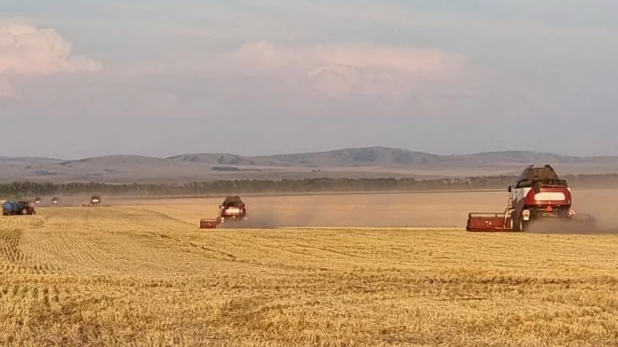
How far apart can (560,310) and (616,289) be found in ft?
11.6

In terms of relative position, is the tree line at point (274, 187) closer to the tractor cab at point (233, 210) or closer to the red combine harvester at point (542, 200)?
the tractor cab at point (233, 210)

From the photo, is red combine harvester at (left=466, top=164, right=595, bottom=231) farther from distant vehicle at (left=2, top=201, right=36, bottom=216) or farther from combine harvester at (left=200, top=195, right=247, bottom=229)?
distant vehicle at (left=2, top=201, right=36, bottom=216)

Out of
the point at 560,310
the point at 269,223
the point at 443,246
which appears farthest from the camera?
the point at 269,223

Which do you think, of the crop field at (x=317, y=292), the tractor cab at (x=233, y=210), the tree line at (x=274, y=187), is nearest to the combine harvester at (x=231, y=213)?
the tractor cab at (x=233, y=210)

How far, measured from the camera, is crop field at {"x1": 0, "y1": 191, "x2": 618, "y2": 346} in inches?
550

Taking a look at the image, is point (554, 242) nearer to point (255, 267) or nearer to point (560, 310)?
point (255, 267)

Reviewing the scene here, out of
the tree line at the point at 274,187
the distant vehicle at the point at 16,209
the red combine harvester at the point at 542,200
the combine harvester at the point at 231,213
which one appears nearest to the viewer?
the red combine harvester at the point at 542,200

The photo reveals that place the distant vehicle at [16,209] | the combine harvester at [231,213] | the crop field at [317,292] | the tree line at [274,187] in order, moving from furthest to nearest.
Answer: the tree line at [274,187] < the distant vehicle at [16,209] < the combine harvester at [231,213] < the crop field at [317,292]

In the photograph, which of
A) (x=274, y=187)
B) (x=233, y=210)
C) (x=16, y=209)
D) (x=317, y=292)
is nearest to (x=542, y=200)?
(x=233, y=210)

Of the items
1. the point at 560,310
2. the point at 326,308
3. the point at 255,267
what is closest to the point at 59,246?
the point at 255,267

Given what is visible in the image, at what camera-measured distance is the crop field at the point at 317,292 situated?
13969mm

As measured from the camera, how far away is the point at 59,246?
3644cm

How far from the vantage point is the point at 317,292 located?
19266mm

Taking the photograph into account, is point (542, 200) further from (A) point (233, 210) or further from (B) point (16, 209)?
(B) point (16, 209)
